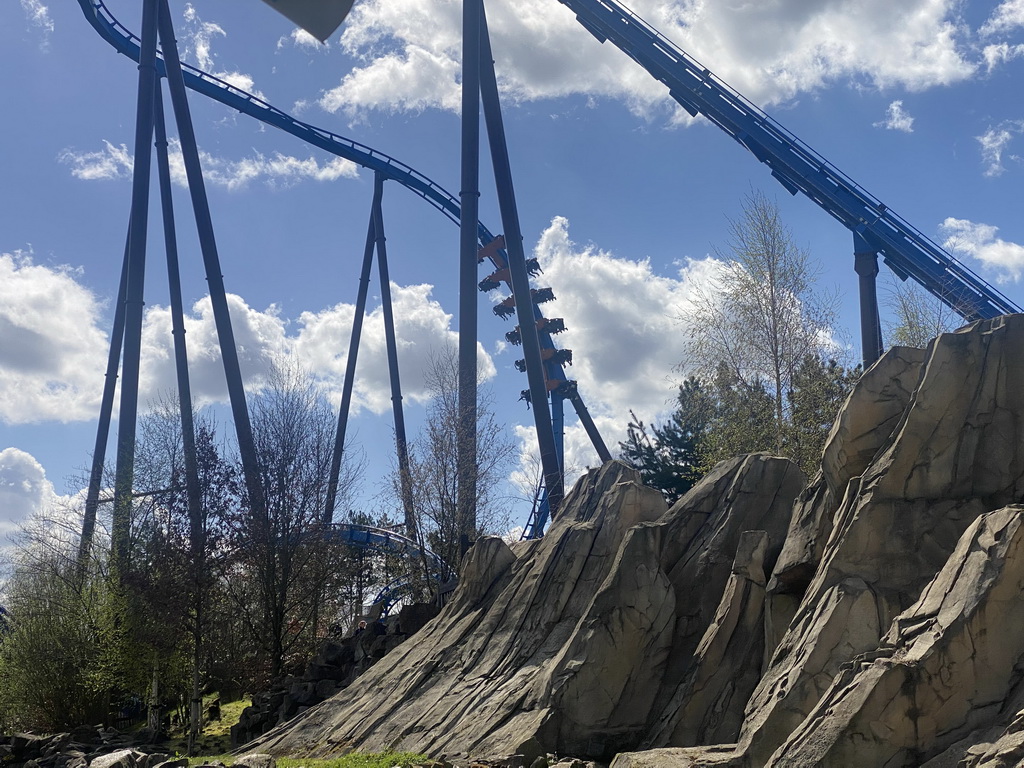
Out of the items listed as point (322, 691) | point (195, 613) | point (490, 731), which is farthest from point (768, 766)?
point (195, 613)

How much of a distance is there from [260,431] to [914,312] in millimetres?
16886

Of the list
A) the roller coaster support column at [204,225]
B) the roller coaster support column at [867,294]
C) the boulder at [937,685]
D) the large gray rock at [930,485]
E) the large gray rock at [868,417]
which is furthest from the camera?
the roller coaster support column at [204,225]

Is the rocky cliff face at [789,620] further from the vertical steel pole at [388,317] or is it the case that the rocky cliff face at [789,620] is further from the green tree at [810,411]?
the vertical steel pole at [388,317]

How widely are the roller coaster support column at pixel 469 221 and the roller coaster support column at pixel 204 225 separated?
5357 mm

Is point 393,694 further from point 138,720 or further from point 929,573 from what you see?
point 138,720

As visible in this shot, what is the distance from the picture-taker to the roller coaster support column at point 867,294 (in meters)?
20.3

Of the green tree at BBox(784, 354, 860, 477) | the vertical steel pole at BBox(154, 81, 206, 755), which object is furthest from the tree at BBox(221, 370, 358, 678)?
the green tree at BBox(784, 354, 860, 477)

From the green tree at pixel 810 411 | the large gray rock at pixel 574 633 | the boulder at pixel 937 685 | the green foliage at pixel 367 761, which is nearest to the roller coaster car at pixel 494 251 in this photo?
the green tree at pixel 810 411

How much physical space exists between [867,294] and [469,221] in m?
9.43

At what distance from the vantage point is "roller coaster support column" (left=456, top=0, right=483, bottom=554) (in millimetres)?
21484

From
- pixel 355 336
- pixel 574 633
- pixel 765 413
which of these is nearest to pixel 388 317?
pixel 355 336

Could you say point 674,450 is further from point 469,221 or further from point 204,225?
point 204,225

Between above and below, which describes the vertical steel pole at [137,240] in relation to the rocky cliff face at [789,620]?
above

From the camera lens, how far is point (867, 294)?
20547 millimetres
